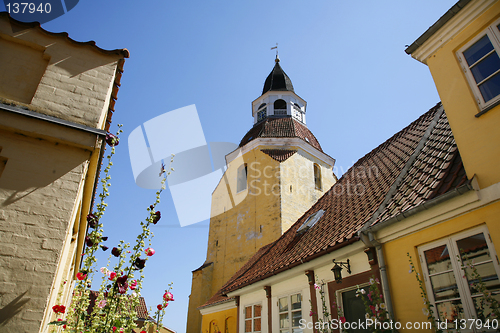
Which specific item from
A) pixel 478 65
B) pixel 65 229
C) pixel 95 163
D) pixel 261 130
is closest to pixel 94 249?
pixel 65 229

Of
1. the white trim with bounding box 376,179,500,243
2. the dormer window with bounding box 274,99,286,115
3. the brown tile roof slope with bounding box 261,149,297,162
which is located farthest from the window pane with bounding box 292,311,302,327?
the dormer window with bounding box 274,99,286,115

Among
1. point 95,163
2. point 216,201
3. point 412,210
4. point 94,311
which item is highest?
point 216,201

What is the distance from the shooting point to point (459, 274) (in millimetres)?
4375

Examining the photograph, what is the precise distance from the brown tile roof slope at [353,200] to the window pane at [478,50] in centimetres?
319

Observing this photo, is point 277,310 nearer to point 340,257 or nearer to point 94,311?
point 340,257

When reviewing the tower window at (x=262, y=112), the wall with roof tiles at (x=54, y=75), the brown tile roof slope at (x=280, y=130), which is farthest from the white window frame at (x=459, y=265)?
the tower window at (x=262, y=112)

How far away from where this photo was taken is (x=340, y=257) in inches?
257

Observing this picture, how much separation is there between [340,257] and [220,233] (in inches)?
642

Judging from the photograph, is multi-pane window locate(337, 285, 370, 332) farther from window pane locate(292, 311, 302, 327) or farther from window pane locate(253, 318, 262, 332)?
window pane locate(253, 318, 262, 332)

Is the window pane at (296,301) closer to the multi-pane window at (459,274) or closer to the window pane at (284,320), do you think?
the window pane at (284,320)

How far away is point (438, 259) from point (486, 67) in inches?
110

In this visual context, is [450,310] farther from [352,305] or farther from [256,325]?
[256,325]

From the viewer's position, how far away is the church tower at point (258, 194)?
19.8 meters

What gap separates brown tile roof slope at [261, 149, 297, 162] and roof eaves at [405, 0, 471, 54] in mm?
15825
